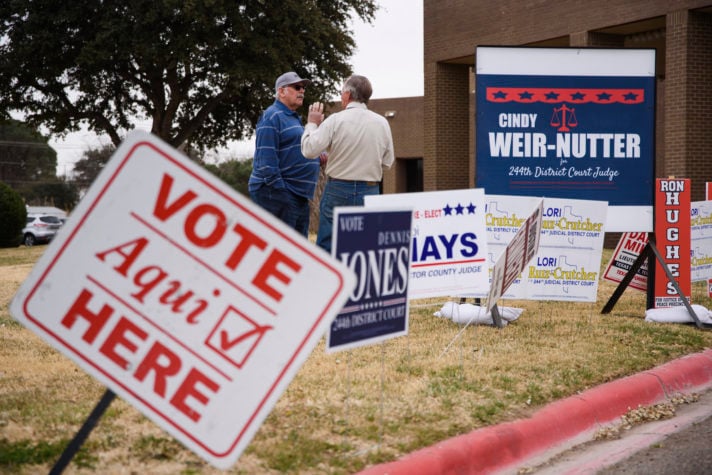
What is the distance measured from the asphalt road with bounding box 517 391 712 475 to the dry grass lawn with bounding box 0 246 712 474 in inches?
17.6

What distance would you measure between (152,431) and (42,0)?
2347 centimetres

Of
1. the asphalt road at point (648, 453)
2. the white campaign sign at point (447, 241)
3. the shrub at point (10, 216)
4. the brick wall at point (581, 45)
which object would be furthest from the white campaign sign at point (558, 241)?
the shrub at point (10, 216)

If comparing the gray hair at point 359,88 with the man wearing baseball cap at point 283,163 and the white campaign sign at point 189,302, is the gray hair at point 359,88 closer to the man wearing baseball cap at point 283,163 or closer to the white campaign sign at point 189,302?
the man wearing baseball cap at point 283,163

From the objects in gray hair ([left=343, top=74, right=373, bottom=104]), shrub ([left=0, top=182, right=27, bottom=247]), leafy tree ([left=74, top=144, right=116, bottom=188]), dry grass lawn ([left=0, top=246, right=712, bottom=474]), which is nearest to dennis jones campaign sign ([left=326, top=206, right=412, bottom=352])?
dry grass lawn ([left=0, top=246, right=712, bottom=474])

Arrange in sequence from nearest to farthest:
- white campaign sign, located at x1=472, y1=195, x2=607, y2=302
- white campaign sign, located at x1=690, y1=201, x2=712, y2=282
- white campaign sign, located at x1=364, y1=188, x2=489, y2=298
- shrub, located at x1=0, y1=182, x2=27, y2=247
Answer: white campaign sign, located at x1=364, y1=188, x2=489, y2=298 < white campaign sign, located at x1=472, y1=195, x2=607, y2=302 < white campaign sign, located at x1=690, y1=201, x2=712, y2=282 < shrub, located at x1=0, y1=182, x2=27, y2=247

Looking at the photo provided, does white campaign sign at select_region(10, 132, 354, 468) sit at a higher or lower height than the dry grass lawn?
higher

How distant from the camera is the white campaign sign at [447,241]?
6605 millimetres

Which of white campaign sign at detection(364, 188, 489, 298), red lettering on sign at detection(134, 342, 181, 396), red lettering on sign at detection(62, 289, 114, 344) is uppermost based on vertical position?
red lettering on sign at detection(62, 289, 114, 344)

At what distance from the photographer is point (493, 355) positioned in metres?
6.58

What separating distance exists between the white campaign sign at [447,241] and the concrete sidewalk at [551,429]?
4.53 ft

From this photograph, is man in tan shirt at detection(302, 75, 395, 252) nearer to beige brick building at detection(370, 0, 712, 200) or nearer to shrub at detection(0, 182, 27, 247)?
beige brick building at detection(370, 0, 712, 200)

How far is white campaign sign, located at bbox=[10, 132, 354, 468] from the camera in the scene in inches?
116

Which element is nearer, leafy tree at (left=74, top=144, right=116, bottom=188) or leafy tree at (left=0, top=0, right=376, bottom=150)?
leafy tree at (left=0, top=0, right=376, bottom=150)

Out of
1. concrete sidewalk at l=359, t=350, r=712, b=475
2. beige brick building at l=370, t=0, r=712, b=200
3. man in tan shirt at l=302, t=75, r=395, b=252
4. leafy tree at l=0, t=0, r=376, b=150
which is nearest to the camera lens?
concrete sidewalk at l=359, t=350, r=712, b=475
